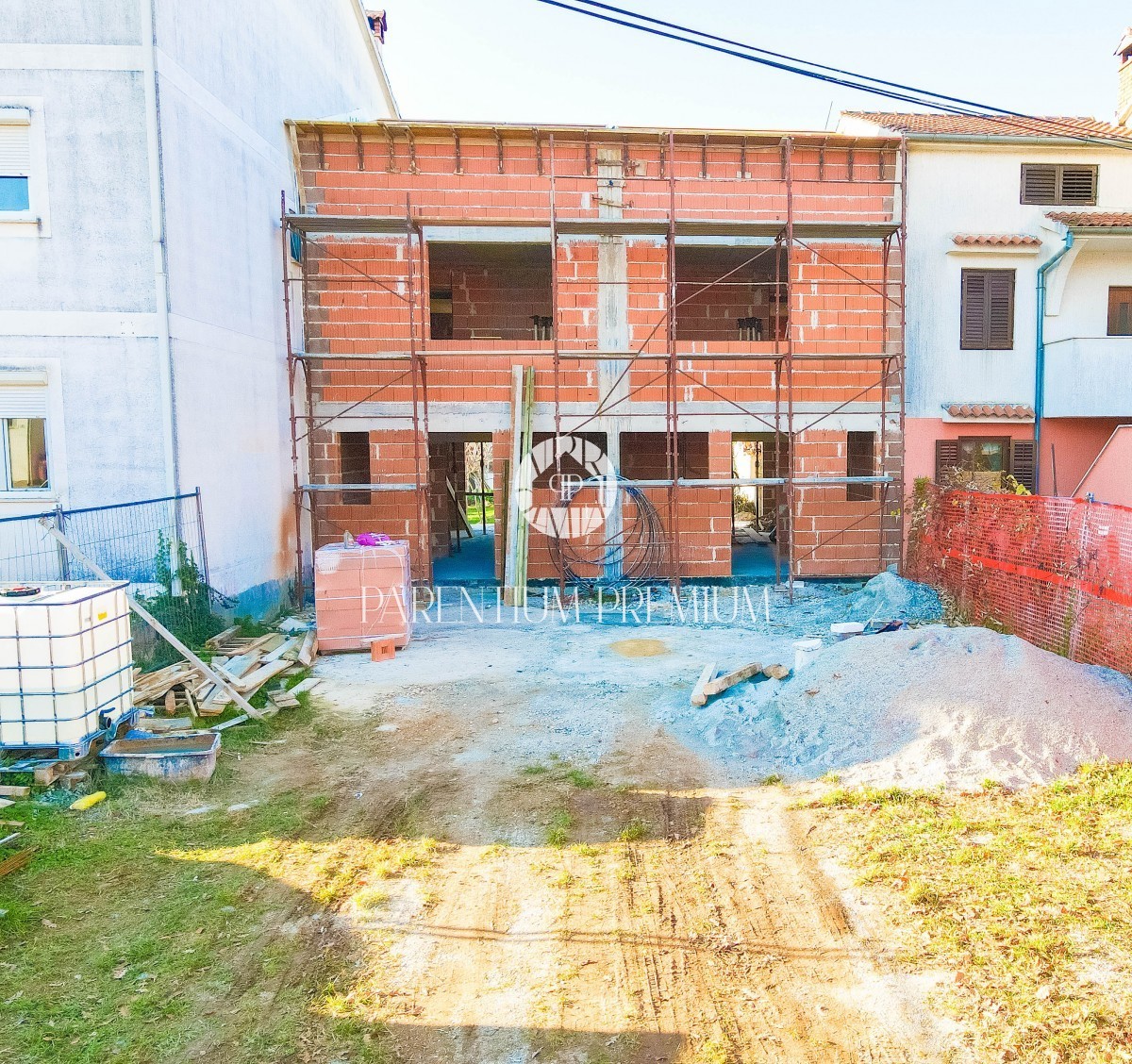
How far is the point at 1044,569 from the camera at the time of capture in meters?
8.27

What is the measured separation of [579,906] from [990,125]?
15.2m

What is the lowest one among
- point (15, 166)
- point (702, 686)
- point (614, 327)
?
point (702, 686)

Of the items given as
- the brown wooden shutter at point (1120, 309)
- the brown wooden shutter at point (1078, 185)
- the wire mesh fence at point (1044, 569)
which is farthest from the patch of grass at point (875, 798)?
the brown wooden shutter at point (1078, 185)

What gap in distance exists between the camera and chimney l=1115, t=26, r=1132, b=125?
50.0 ft

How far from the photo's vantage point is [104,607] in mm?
5953

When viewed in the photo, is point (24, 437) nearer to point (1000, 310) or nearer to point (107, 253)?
point (107, 253)

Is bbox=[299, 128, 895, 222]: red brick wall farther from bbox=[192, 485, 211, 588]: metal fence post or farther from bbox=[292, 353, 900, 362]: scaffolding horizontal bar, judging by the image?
bbox=[192, 485, 211, 588]: metal fence post

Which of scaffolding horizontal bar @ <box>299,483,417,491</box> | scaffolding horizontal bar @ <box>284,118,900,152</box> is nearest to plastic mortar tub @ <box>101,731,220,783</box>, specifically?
scaffolding horizontal bar @ <box>299,483,417,491</box>

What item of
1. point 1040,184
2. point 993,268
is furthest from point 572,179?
point 1040,184

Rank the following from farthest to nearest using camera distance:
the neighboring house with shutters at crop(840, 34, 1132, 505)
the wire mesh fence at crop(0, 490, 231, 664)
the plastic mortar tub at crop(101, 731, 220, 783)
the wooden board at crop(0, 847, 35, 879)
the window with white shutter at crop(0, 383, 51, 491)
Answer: the neighboring house with shutters at crop(840, 34, 1132, 505) < the window with white shutter at crop(0, 383, 51, 491) < the wire mesh fence at crop(0, 490, 231, 664) < the plastic mortar tub at crop(101, 731, 220, 783) < the wooden board at crop(0, 847, 35, 879)

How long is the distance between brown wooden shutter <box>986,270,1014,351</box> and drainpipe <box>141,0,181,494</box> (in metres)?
12.5

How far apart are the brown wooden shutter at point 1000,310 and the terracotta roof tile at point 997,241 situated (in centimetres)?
44

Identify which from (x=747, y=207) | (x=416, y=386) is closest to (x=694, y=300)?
(x=747, y=207)

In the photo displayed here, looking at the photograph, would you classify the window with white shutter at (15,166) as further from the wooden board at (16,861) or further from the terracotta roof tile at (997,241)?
the terracotta roof tile at (997,241)
